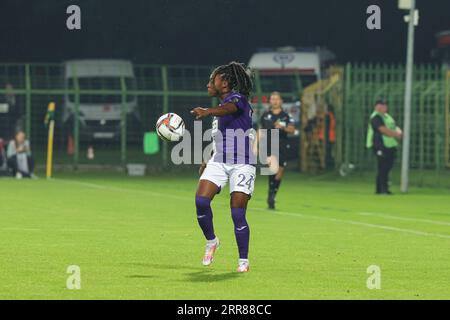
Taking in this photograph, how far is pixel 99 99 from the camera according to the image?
4453 cm

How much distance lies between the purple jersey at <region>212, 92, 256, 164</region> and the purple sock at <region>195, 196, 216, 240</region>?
1.49 ft

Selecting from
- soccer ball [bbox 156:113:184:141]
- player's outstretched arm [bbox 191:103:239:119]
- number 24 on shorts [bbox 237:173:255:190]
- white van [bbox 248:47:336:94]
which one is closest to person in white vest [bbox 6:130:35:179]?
white van [bbox 248:47:336:94]

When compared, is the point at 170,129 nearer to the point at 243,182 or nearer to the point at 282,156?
the point at 243,182

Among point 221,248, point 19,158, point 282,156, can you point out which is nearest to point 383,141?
point 282,156

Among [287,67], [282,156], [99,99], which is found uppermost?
[287,67]

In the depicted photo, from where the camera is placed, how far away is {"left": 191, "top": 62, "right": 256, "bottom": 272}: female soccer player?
14.2 metres

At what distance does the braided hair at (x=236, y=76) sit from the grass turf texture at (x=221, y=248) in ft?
6.08

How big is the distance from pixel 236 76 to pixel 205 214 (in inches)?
57.3

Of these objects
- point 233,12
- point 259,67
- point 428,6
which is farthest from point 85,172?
point 428,6

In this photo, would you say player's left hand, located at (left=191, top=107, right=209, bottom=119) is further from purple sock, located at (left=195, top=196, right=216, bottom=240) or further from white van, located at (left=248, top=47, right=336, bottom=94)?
white van, located at (left=248, top=47, right=336, bottom=94)

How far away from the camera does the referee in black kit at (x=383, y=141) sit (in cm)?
2958

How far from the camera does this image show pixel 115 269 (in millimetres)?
14023

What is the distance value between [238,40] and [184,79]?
1366 centimetres

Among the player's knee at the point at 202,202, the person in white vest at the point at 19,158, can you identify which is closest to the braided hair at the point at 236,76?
the player's knee at the point at 202,202
